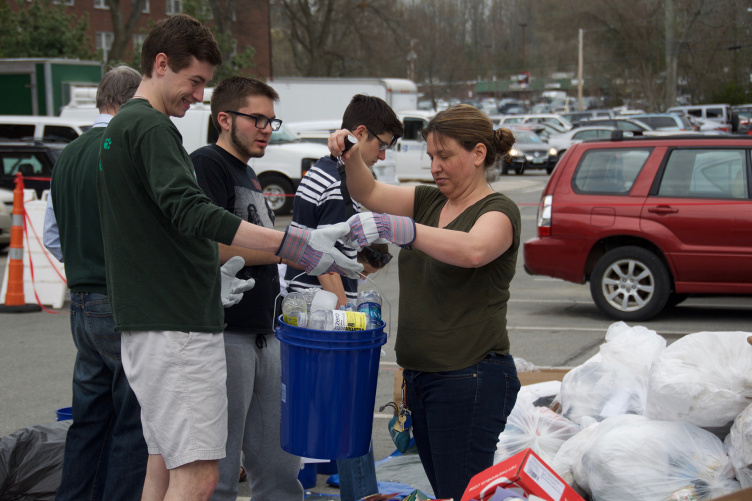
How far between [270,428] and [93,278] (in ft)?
3.23

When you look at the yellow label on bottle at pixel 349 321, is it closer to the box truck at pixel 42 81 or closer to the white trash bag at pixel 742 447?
the white trash bag at pixel 742 447

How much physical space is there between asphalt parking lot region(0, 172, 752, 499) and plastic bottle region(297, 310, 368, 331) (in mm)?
1804

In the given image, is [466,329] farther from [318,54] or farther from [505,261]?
[318,54]

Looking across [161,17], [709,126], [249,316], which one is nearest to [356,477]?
[249,316]

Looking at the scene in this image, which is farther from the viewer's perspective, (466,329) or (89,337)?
(89,337)

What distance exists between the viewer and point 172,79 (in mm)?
2729

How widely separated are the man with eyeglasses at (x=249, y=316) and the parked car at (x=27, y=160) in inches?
439

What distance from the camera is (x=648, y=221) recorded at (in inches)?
316

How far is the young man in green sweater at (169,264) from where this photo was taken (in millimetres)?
2559

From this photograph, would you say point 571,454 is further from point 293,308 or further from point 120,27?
point 120,27

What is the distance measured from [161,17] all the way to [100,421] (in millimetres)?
54746

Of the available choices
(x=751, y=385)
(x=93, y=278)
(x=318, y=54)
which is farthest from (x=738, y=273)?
(x=318, y=54)

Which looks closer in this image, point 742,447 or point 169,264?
point 169,264

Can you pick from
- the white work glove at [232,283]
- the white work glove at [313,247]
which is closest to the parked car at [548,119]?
the white work glove at [232,283]
